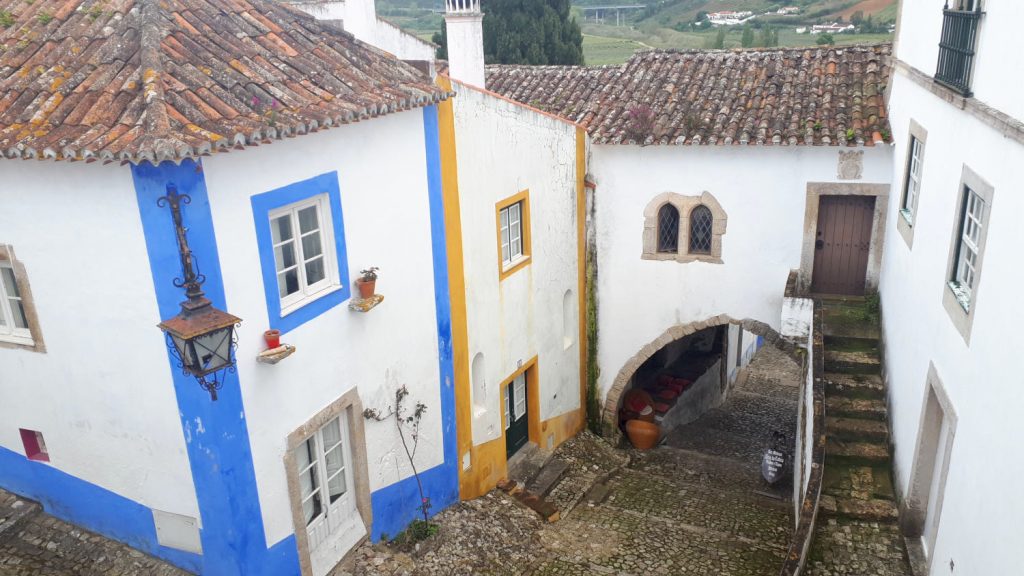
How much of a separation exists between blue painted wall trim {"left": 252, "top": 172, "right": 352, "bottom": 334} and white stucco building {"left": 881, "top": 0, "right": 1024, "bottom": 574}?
6.00 m

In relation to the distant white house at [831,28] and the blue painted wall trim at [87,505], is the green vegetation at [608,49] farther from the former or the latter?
the blue painted wall trim at [87,505]

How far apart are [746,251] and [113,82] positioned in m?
9.77

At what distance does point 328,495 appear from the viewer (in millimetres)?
8922

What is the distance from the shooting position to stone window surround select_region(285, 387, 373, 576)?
809 centimetres

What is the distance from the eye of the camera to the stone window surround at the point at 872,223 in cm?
1188

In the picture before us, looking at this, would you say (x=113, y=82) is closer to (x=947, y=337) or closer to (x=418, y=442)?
(x=418, y=442)

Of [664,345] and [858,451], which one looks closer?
[858,451]

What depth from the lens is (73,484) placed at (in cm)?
838

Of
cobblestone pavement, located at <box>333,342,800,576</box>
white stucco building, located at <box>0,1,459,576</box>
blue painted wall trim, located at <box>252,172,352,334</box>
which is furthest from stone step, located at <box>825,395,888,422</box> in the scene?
blue painted wall trim, located at <box>252,172,352,334</box>

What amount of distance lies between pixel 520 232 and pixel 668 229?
290 centimetres

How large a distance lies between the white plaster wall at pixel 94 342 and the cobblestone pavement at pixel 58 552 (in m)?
0.76

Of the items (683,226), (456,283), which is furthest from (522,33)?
(456,283)

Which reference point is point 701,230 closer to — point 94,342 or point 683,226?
point 683,226

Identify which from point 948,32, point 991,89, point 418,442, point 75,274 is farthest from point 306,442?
point 948,32
